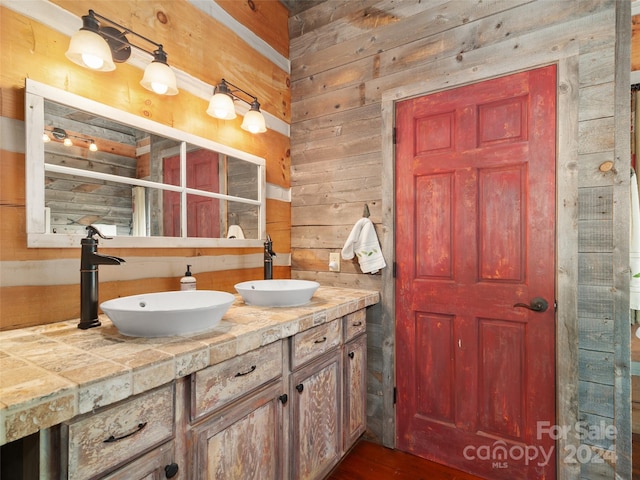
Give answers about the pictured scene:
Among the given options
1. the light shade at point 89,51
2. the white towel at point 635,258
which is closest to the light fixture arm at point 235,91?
the light shade at point 89,51

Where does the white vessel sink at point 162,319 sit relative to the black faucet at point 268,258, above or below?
below

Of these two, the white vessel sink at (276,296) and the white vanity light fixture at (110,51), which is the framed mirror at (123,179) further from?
the white vessel sink at (276,296)

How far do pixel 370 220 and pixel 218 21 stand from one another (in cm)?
146

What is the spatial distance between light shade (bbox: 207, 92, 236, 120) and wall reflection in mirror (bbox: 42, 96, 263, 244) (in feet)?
0.68

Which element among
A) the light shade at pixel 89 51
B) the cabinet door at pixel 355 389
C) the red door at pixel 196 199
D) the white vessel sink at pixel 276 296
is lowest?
the cabinet door at pixel 355 389

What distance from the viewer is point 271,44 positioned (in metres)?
2.34

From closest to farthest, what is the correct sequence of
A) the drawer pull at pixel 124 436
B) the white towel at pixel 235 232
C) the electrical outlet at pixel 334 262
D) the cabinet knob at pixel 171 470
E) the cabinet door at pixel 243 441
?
the drawer pull at pixel 124 436, the cabinet knob at pixel 171 470, the cabinet door at pixel 243 441, the white towel at pixel 235 232, the electrical outlet at pixel 334 262

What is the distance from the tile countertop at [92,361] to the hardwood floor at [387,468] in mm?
1030

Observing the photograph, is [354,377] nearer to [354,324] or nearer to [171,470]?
[354,324]

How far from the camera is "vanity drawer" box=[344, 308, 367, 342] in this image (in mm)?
1828

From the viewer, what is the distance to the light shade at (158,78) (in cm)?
151

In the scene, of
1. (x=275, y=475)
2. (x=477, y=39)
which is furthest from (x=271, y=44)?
(x=275, y=475)

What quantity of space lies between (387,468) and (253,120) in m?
2.14

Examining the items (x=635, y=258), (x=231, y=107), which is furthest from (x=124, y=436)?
(x=635, y=258)
